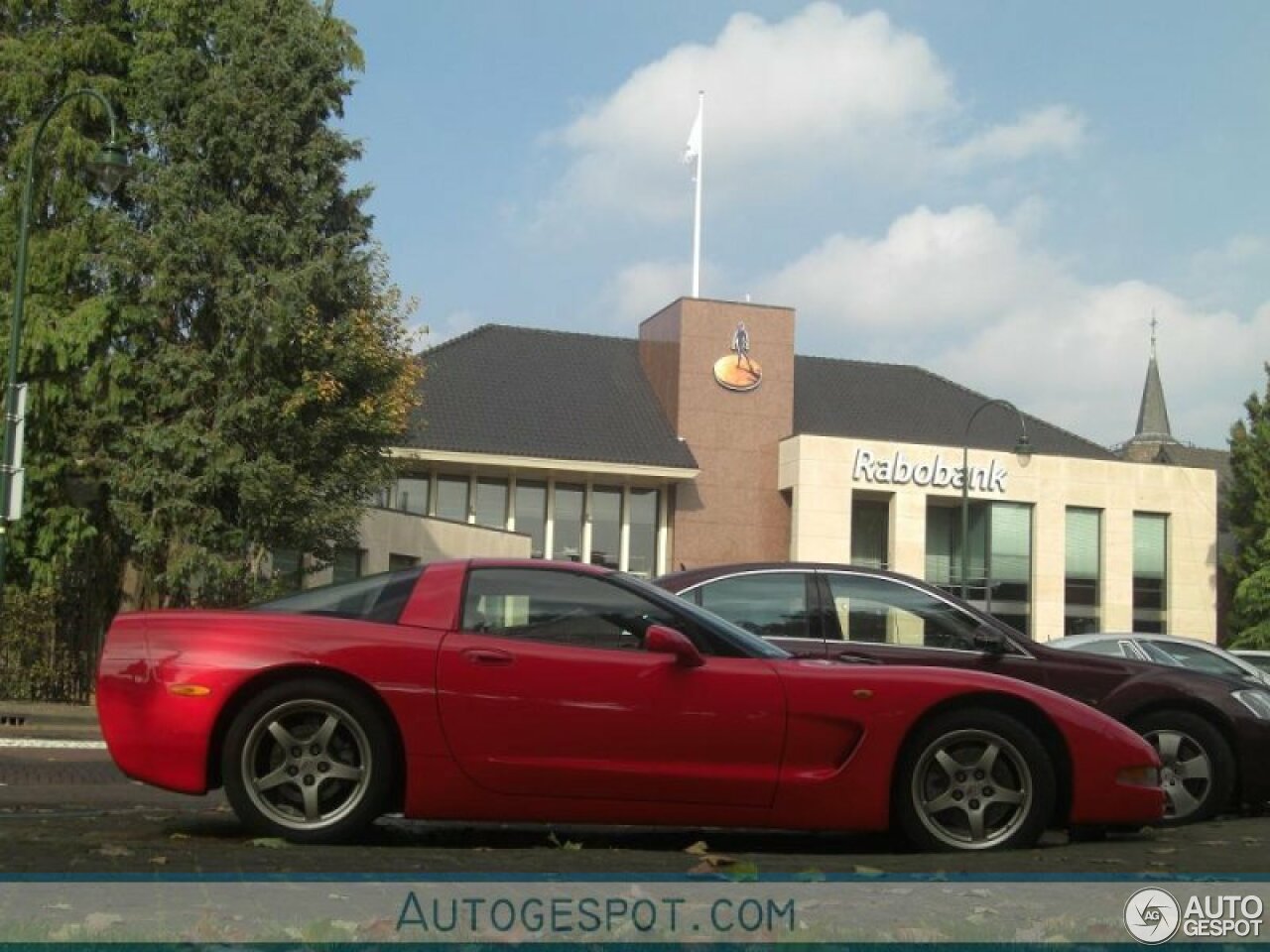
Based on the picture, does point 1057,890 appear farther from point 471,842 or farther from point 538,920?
point 471,842

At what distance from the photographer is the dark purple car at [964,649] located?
Result: 866 centimetres

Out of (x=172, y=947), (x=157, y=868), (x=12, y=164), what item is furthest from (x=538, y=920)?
(x=12, y=164)

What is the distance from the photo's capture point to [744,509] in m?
57.2

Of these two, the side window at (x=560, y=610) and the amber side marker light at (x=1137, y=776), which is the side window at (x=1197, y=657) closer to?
the amber side marker light at (x=1137, y=776)

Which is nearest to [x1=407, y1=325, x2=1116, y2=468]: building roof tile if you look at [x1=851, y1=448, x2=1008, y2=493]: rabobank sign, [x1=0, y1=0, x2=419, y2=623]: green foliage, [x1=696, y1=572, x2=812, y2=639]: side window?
[x1=851, y1=448, x2=1008, y2=493]: rabobank sign

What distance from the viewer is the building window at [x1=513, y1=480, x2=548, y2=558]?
55969 mm

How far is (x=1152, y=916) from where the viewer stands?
187 inches

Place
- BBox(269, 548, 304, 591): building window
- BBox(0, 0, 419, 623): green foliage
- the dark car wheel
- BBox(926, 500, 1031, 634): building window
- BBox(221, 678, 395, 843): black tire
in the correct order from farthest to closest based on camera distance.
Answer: BBox(926, 500, 1031, 634): building window → BBox(269, 548, 304, 591): building window → BBox(0, 0, 419, 623): green foliage → the dark car wheel → BBox(221, 678, 395, 843): black tire

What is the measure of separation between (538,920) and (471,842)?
2.07 meters

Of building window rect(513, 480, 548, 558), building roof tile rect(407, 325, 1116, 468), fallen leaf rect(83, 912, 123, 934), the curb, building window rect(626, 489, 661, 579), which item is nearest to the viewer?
fallen leaf rect(83, 912, 123, 934)

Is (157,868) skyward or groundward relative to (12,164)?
groundward

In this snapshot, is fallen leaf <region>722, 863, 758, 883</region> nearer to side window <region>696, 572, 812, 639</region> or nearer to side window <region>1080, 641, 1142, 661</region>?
side window <region>696, 572, 812, 639</region>

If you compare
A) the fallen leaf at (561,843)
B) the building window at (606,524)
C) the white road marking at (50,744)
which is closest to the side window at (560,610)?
the fallen leaf at (561,843)

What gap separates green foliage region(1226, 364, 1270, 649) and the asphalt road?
49730 mm
